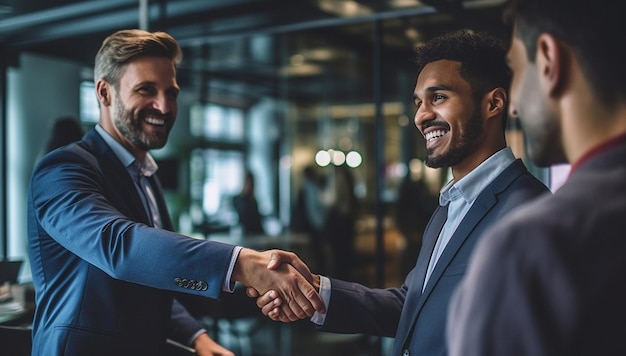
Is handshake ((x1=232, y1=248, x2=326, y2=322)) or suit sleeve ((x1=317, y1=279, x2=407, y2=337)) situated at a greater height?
handshake ((x1=232, y1=248, x2=326, y2=322))

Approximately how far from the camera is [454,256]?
158 centimetres

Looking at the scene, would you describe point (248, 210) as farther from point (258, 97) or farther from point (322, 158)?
point (258, 97)

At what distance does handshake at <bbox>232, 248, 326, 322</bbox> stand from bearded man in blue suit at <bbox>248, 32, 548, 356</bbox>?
27mm

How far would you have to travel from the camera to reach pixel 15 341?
2268 millimetres

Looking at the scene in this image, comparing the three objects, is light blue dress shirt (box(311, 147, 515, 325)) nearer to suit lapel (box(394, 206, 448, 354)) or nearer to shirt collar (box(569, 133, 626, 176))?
suit lapel (box(394, 206, 448, 354))

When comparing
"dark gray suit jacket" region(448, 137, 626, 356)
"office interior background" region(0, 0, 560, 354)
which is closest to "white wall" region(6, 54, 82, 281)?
"office interior background" region(0, 0, 560, 354)

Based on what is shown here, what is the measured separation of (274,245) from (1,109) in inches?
176

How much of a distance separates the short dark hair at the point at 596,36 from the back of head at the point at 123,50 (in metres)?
1.54

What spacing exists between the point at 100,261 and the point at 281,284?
0.54 meters

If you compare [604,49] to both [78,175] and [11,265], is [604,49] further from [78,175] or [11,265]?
[11,265]

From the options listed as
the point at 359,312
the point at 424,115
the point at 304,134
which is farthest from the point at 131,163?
the point at 304,134

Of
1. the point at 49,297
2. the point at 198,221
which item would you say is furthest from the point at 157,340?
the point at 198,221

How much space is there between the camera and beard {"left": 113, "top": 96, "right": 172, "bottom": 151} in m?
2.14

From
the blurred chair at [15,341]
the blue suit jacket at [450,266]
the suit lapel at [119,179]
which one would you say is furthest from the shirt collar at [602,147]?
the blurred chair at [15,341]
